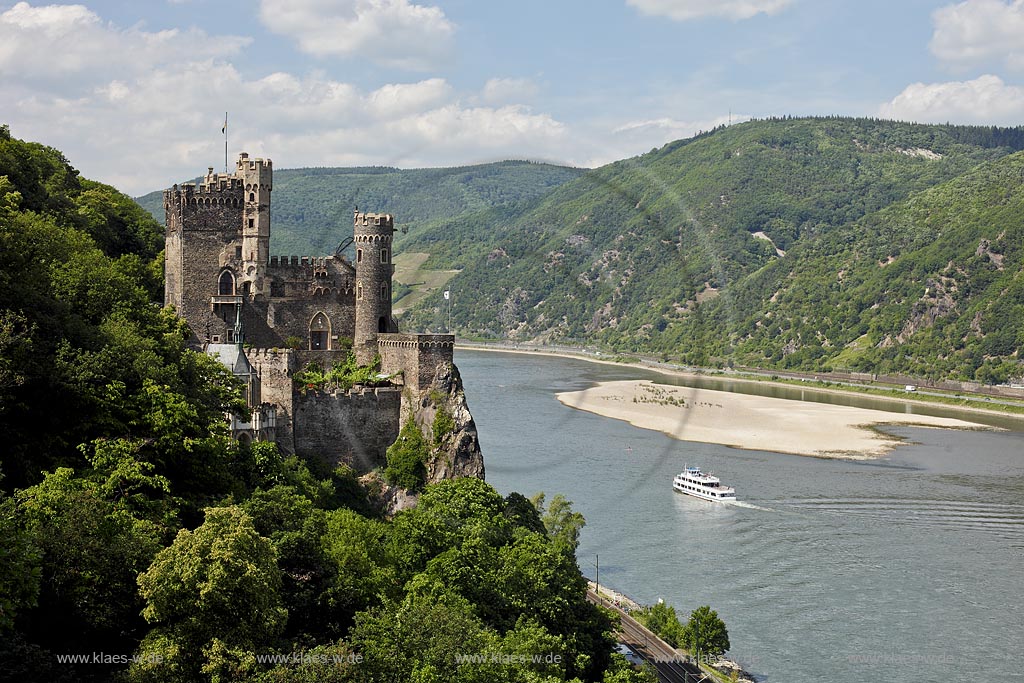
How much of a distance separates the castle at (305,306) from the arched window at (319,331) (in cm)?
5

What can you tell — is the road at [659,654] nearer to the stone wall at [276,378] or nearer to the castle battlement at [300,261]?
the stone wall at [276,378]

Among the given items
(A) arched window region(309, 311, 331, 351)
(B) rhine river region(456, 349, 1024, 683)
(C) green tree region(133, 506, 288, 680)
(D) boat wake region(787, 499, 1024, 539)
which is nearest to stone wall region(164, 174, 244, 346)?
(A) arched window region(309, 311, 331, 351)

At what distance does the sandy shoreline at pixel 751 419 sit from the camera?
9775 centimetres

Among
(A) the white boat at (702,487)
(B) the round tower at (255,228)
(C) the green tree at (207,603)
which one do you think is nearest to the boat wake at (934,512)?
(A) the white boat at (702,487)

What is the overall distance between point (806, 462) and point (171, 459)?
6510 centimetres

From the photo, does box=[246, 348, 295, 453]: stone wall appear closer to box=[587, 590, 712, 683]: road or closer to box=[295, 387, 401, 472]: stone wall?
box=[295, 387, 401, 472]: stone wall

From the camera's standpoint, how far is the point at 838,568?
5750 centimetres

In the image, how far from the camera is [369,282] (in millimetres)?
54406

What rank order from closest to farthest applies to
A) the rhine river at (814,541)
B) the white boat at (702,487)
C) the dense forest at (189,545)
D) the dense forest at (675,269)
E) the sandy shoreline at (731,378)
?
the dense forest at (189,545)
the rhine river at (814,541)
the dense forest at (675,269)
the white boat at (702,487)
the sandy shoreline at (731,378)

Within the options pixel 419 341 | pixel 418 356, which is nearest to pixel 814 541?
pixel 418 356

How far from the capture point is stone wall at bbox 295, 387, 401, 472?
50031 millimetres

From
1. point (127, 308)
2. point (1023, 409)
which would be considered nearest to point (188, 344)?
point (127, 308)

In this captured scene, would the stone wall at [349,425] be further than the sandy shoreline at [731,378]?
No

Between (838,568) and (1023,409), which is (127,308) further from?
(1023,409)
